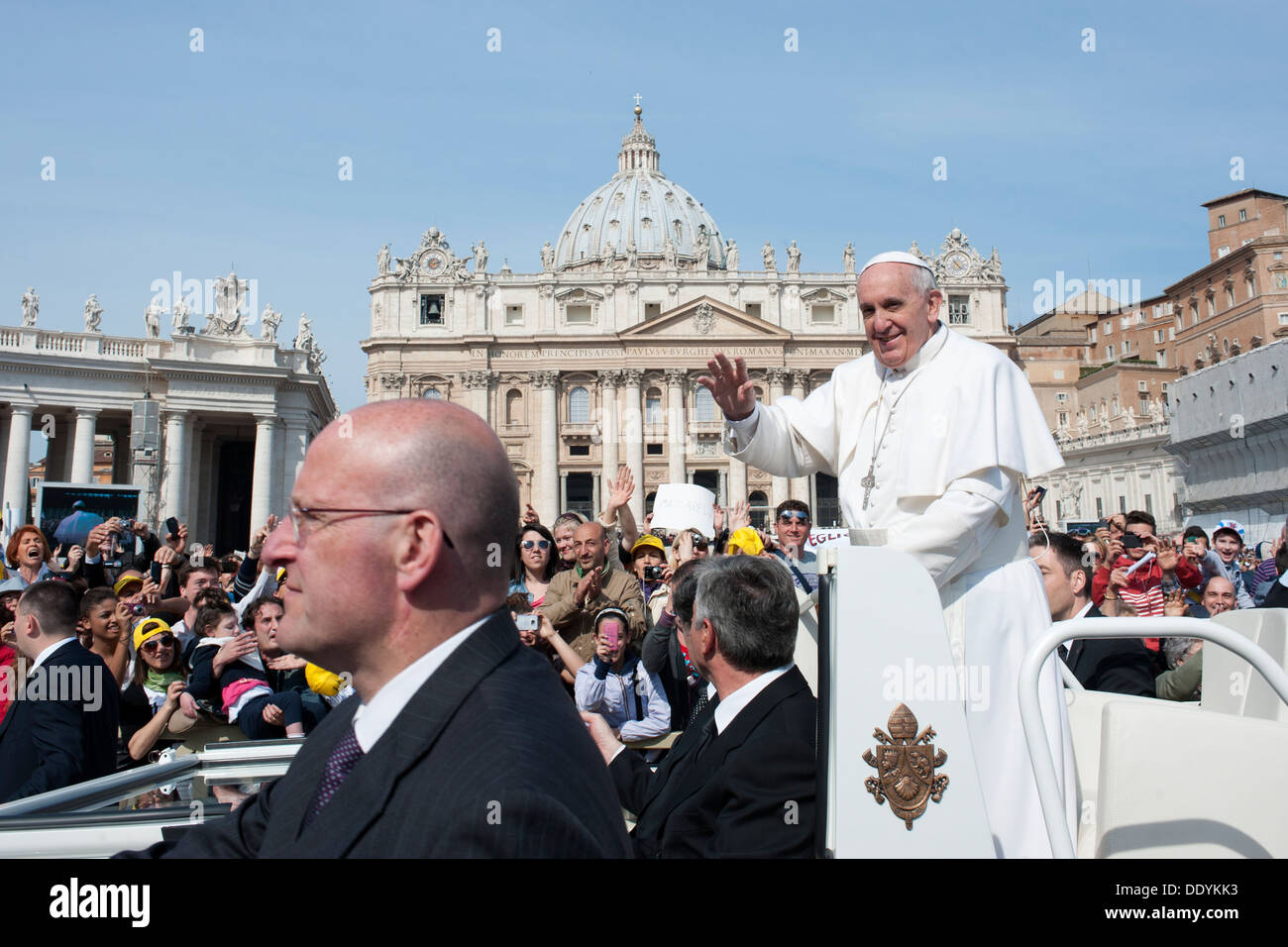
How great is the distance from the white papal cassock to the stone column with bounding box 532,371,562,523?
55343 millimetres

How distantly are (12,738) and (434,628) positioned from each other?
10.1 feet

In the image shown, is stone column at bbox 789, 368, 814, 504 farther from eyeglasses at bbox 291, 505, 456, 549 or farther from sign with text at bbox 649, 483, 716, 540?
eyeglasses at bbox 291, 505, 456, 549

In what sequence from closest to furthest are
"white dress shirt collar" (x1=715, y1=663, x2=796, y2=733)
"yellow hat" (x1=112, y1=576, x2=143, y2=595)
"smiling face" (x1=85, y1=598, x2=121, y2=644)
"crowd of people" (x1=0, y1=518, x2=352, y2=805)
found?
"white dress shirt collar" (x1=715, y1=663, x2=796, y2=733), "crowd of people" (x1=0, y1=518, x2=352, y2=805), "smiling face" (x1=85, y1=598, x2=121, y2=644), "yellow hat" (x1=112, y1=576, x2=143, y2=595)

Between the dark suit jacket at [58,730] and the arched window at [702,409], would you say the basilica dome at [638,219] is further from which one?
the dark suit jacket at [58,730]

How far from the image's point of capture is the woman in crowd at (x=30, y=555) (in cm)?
800

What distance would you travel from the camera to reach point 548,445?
5972cm

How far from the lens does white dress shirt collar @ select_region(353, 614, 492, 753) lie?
1.58m

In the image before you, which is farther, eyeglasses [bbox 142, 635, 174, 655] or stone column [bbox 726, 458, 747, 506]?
stone column [bbox 726, 458, 747, 506]

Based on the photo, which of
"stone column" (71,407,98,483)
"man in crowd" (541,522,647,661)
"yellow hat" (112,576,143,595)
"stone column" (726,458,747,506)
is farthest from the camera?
"stone column" (726,458,747,506)

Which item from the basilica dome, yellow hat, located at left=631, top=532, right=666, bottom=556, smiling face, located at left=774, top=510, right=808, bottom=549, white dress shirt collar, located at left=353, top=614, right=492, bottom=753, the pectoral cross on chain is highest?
the basilica dome

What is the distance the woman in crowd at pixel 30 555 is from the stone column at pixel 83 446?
28259 mm

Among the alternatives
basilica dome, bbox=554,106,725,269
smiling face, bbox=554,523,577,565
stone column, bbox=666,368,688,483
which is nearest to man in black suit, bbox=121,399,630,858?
smiling face, bbox=554,523,577,565

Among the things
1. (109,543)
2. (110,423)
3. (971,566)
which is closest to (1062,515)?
(110,423)

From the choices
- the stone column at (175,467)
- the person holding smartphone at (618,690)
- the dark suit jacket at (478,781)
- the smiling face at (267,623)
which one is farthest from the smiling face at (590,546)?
the stone column at (175,467)
